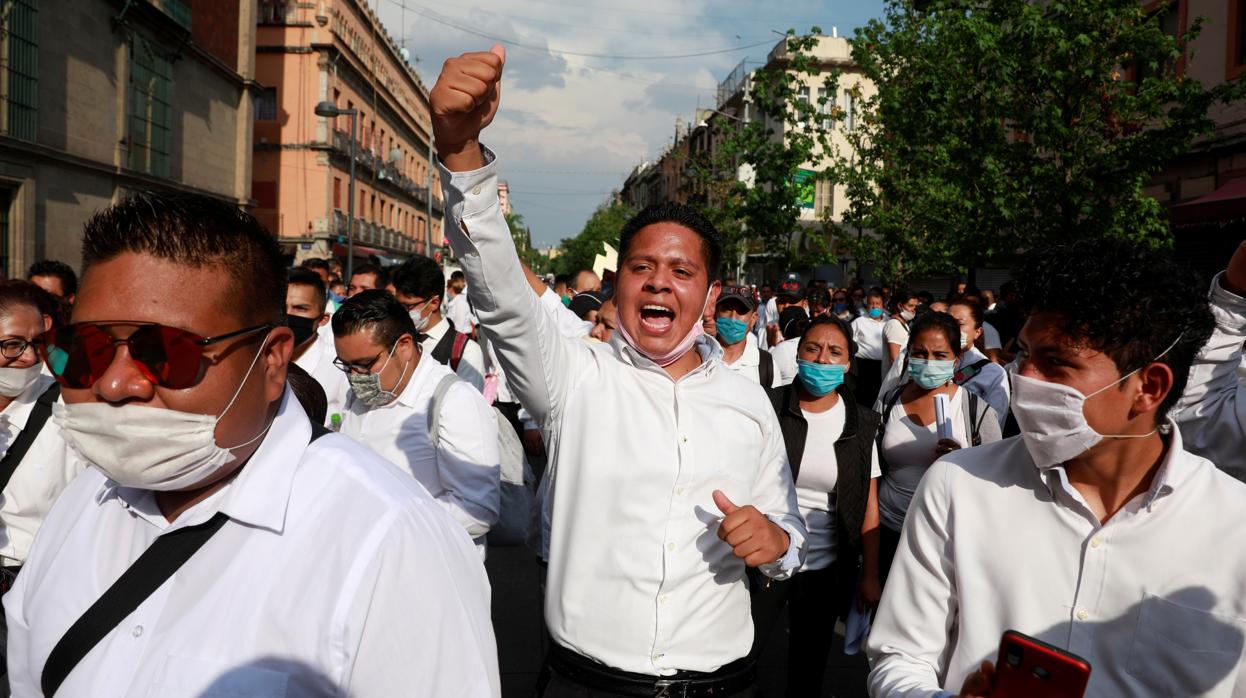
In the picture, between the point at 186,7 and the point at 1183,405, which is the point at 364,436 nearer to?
the point at 1183,405

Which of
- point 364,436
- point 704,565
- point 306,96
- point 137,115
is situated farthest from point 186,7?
point 704,565

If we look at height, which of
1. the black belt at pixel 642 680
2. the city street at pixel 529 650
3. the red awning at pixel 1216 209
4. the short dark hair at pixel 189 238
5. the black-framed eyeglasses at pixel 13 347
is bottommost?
the city street at pixel 529 650

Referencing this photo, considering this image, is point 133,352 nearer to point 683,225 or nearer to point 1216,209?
point 683,225

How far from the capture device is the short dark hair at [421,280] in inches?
289

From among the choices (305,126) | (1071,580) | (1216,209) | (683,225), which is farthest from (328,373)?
(305,126)

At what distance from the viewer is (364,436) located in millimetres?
4242

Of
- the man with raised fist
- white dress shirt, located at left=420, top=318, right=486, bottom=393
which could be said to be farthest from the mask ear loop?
white dress shirt, located at left=420, top=318, right=486, bottom=393

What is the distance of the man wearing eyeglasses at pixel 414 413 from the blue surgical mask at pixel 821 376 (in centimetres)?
170

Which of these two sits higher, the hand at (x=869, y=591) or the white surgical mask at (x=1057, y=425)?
the white surgical mask at (x=1057, y=425)

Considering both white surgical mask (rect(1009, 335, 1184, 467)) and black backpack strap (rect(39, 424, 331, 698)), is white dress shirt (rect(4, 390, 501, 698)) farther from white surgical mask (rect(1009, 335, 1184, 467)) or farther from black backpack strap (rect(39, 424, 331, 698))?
white surgical mask (rect(1009, 335, 1184, 467))

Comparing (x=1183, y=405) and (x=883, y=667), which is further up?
(x=1183, y=405)

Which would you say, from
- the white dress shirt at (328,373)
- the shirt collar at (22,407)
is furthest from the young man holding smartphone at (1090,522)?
the white dress shirt at (328,373)

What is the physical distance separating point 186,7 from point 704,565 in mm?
24630

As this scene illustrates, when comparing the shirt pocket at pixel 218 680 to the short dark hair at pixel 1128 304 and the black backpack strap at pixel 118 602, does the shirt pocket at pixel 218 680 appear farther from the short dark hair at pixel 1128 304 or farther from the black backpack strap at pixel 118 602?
the short dark hair at pixel 1128 304
